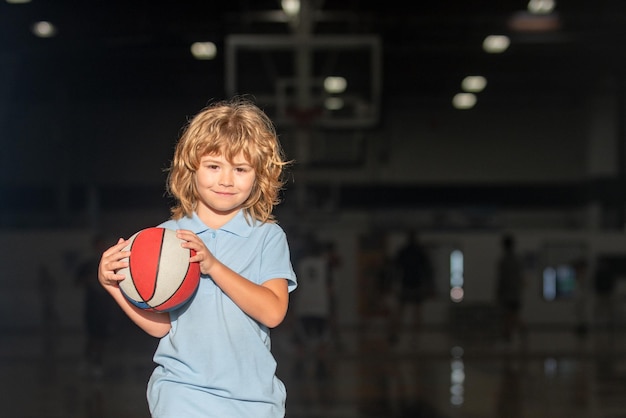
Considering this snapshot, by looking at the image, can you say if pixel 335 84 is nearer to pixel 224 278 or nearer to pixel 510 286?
pixel 510 286

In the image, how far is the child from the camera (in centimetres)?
271

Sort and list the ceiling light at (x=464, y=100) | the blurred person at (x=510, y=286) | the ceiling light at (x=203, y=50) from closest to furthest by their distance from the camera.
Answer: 1. the blurred person at (x=510, y=286)
2. the ceiling light at (x=203, y=50)
3. the ceiling light at (x=464, y=100)

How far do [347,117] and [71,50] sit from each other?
4.94 meters

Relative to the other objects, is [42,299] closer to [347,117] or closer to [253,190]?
[347,117]

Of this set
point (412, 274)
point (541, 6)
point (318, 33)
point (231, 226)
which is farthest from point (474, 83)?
point (231, 226)

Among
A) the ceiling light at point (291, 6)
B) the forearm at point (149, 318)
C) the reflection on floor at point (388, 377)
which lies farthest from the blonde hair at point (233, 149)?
the ceiling light at point (291, 6)

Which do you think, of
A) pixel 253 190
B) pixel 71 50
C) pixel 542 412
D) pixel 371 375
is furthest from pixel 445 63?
pixel 253 190

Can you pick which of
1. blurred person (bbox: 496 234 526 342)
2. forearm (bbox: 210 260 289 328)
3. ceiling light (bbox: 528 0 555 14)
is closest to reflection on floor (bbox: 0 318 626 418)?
blurred person (bbox: 496 234 526 342)

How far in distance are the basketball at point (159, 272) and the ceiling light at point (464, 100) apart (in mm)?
18753

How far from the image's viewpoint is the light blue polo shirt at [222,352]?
2709 mm

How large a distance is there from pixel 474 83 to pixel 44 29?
9.07 meters

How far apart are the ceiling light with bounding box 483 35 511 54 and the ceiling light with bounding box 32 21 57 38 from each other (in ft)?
24.6

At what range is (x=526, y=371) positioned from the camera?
12.9 m

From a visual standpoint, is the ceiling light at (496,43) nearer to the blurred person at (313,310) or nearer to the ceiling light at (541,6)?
the ceiling light at (541,6)
